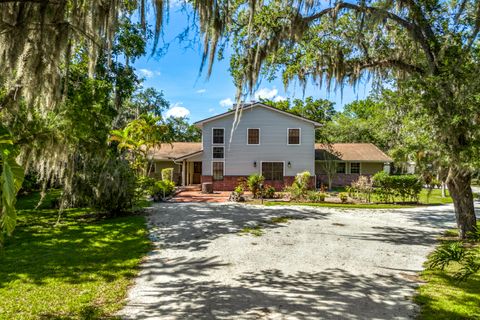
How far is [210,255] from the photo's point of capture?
7344 mm

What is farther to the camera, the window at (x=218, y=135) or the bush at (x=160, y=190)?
the window at (x=218, y=135)

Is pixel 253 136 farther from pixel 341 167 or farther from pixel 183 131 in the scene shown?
pixel 183 131

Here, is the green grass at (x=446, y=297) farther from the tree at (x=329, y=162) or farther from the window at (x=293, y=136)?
the tree at (x=329, y=162)

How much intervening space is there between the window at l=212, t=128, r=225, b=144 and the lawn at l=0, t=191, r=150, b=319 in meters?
12.3

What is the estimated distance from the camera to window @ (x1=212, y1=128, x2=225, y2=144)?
22875 mm

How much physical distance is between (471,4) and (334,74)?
3729 mm

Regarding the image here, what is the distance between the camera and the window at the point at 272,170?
903 inches

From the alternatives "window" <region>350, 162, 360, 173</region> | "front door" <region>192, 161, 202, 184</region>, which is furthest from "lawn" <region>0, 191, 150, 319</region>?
"window" <region>350, 162, 360, 173</region>

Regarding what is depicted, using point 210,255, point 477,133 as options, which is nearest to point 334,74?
point 477,133

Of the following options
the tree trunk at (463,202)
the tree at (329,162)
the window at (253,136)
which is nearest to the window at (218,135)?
the window at (253,136)

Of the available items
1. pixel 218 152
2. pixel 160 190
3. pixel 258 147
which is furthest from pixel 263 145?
pixel 160 190

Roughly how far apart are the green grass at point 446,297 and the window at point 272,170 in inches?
659

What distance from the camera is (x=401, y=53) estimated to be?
941cm

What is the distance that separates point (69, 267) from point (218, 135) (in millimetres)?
17104
